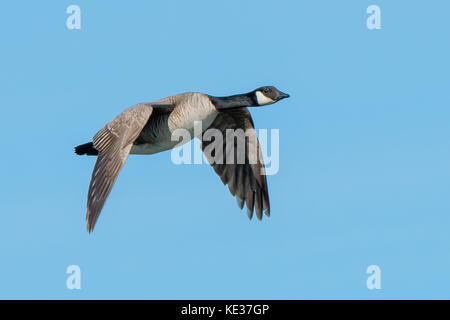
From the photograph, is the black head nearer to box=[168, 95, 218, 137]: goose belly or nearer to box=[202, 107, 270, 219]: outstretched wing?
box=[168, 95, 218, 137]: goose belly

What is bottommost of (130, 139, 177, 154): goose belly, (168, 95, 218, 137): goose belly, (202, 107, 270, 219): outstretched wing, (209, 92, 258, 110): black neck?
(202, 107, 270, 219): outstretched wing

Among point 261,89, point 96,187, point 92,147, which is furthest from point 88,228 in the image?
point 261,89

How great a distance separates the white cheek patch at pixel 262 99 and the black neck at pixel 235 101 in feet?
0.25

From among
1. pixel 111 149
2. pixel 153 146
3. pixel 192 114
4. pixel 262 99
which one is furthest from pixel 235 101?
pixel 111 149

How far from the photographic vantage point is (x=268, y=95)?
13492mm

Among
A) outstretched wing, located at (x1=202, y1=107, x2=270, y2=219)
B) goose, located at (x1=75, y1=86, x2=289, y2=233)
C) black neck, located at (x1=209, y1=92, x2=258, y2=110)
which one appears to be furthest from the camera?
outstretched wing, located at (x1=202, y1=107, x2=270, y2=219)

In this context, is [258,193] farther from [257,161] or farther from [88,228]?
[88,228]

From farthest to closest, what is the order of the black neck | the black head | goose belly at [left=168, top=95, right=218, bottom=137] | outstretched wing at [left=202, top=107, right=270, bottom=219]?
outstretched wing at [left=202, top=107, right=270, bottom=219] → the black neck → the black head → goose belly at [left=168, top=95, right=218, bottom=137]

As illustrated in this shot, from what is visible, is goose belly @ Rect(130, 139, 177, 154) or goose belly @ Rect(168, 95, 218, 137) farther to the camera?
goose belly @ Rect(130, 139, 177, 154)

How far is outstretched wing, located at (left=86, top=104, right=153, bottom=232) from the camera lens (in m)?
12.0

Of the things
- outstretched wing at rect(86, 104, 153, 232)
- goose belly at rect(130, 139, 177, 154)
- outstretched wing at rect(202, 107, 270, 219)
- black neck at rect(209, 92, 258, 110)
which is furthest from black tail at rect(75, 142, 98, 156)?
black neck at rect(209, 92, 258, 110)

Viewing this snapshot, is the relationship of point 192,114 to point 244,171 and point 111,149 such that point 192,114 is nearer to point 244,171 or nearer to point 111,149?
point 111,149

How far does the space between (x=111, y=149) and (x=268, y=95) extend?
2.75m

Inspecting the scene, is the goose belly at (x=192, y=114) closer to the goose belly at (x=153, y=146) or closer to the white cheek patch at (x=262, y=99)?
the goose belly at (x=153, y=146)
